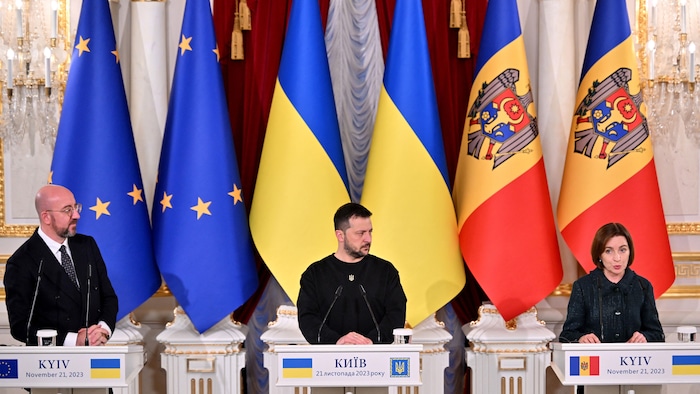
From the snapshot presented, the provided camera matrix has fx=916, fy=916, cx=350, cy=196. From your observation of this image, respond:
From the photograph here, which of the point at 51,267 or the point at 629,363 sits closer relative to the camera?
the point at 629,363

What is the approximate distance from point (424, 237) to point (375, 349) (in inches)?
66.8

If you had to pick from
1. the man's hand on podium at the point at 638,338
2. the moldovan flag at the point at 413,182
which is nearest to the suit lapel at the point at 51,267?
the moldovan flag at the point at 413,182

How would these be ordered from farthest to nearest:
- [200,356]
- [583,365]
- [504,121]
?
[200,356]
[504,121]
[583,365]

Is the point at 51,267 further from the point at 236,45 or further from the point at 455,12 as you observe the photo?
the point at 455,12

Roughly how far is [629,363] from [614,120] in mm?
1939

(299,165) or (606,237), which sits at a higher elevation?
(299,165)

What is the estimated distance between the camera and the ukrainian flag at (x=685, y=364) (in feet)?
12.3

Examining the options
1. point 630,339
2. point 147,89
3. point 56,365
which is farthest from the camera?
point 147,89

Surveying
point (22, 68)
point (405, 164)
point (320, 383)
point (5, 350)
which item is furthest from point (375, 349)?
point (22, 68)

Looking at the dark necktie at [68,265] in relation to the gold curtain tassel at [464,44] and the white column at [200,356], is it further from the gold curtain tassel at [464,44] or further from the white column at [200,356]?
the gold curtain tassel at [464,44]

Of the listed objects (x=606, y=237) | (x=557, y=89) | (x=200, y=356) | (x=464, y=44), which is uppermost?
(x=464, y=44)

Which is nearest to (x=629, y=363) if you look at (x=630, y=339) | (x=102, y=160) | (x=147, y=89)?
(x=630, y=339)

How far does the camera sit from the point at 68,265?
165 inches

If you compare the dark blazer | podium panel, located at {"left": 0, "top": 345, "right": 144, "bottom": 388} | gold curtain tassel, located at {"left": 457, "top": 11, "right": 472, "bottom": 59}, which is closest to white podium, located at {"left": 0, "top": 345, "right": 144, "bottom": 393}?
podium panel, located at {"left": 0, "top": 345, "right": 144, "bottom": 388}
